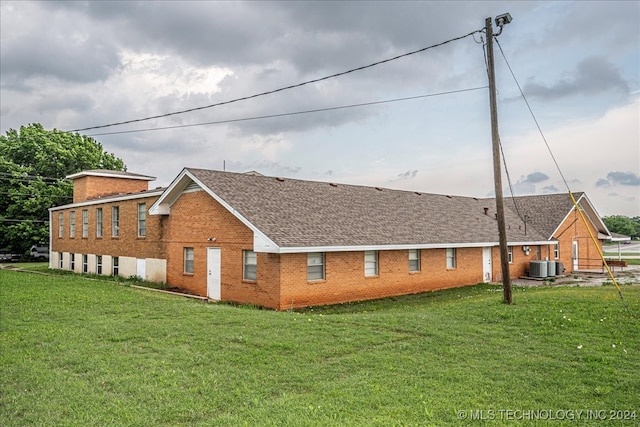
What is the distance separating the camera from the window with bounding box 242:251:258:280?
19672 millimetres

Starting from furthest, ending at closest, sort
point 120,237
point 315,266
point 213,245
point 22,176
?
point 22,176 → point 120,237 → point 213,245 → point 315,266

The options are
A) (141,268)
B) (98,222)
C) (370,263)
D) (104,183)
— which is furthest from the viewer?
(104,183)

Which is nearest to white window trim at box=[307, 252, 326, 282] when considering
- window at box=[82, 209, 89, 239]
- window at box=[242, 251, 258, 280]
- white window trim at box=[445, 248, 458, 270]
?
window at box=[242, 251, 258, 280]

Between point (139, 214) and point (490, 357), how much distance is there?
74.4 ft

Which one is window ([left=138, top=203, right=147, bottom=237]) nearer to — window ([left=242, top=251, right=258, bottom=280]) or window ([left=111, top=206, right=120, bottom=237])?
window ([left=111, top=206, right=120, bottom=237])

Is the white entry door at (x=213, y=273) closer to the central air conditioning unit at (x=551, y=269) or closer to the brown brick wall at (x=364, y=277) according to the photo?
the brown brick wall at (x=364, y=277)

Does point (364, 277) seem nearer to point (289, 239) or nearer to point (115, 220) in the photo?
point (289, 239)

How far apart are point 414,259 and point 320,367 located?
1633 centimetres

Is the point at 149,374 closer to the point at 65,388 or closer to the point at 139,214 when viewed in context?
the point at 65,388

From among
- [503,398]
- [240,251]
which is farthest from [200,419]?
[240,251]

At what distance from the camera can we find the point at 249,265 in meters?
19.9

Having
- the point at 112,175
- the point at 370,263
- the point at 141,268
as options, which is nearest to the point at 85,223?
the point at 112,175

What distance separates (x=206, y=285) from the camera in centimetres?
2198

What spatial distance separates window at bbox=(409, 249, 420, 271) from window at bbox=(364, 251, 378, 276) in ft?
8.76
